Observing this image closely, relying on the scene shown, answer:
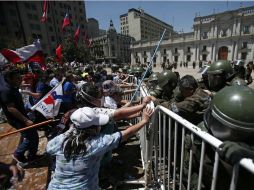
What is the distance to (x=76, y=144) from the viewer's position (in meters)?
1.74

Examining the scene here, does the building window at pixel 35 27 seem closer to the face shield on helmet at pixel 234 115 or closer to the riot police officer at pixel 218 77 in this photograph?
the riot police officer at pixel 218 77

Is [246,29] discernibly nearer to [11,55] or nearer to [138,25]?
[138,25]

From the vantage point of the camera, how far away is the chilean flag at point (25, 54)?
584cm

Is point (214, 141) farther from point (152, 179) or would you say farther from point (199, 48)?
point (199, 48)

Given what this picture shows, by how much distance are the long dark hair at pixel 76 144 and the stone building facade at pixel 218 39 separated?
54.7 metres

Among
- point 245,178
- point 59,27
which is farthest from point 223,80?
point 59,27

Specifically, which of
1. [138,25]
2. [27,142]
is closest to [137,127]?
[27,142]

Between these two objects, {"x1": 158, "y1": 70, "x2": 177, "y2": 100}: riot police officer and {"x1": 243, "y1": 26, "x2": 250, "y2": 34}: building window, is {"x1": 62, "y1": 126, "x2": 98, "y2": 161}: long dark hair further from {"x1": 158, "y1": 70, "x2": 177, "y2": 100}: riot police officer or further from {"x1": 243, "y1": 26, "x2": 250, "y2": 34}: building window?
{"x1": 243, "y1": 26, "x2": 250, "y2": 34}: building window

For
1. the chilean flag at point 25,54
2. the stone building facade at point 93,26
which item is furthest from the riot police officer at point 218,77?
the stone building facade at point 93,26

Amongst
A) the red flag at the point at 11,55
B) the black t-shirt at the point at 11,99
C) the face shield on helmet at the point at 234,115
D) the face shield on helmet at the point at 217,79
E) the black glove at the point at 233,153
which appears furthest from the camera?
the red flag at the point at 11,55

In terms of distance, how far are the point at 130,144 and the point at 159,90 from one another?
173 cm

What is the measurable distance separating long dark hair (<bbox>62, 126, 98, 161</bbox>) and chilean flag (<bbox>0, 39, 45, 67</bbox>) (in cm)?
515

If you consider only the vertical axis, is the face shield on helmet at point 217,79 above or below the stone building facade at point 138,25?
below

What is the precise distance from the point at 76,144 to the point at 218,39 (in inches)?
2396
